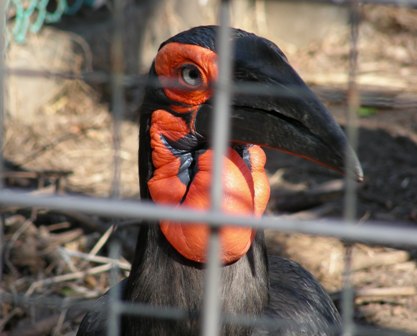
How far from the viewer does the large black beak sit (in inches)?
49.2

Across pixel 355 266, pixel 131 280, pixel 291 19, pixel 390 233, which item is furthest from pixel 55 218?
pixel 291 19

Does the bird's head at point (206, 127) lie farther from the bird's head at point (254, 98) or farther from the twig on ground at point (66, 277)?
the twig on ground at point (66, 277)

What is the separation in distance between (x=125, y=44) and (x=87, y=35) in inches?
10.7

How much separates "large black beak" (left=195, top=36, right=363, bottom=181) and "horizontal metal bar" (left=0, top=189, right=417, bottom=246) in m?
0.24

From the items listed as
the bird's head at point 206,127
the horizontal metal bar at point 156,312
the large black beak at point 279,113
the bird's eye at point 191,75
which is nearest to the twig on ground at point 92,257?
the horizontal metal bar at point 156,312

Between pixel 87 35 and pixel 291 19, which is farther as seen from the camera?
pixel 291 19

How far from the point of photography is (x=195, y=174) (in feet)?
5.39

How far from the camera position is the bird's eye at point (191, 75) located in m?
1.60

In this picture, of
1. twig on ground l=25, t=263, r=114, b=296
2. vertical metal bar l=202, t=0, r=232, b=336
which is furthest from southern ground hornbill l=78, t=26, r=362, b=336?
twig on ground l=25, t=263, r=114, b=296

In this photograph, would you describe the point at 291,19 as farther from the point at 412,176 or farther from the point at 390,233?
the point at 390,233

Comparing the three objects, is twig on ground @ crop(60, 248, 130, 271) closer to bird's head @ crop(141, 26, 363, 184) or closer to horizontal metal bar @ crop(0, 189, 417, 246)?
bird's head @ crop(141, 26, 363, 184)

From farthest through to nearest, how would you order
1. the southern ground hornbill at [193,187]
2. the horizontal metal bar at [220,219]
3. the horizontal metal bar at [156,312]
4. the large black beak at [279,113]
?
the southern ground hornbill at [193,187] < the large black beak at [279,113] < the horizontal metal bar at [156,312] < the horizontal metal bar at [220,219]

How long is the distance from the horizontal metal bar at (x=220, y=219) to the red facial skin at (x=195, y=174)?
1.72ft

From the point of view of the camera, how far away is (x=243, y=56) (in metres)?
1.43
